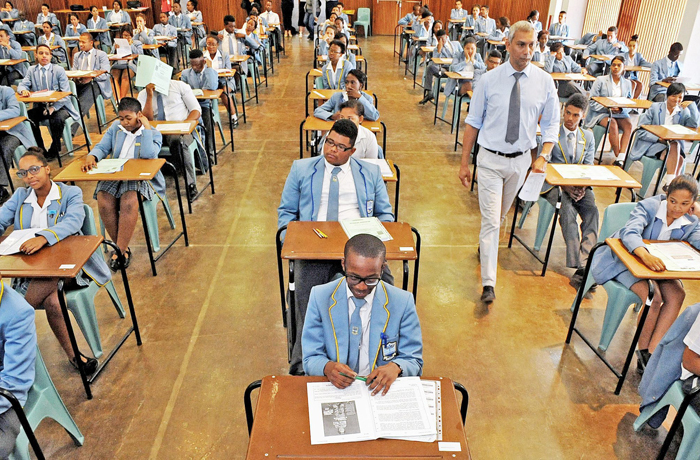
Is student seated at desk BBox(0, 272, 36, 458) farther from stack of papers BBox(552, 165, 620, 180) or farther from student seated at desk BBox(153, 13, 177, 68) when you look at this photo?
student seated at desk BBox(153, 13, 177, 68)

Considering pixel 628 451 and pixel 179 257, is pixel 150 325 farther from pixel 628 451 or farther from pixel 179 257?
pixel 628 451

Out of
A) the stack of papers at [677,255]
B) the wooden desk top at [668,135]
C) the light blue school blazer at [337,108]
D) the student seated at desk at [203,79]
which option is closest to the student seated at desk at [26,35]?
the student seated at desk at [203,79]

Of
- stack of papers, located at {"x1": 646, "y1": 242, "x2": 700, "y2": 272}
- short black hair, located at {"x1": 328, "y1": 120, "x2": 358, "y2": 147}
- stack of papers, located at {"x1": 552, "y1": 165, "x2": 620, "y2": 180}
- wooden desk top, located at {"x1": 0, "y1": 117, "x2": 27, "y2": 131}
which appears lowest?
stack of papers, located at {"x1": 646, "y1": 242, "x2": 700, "y2": 272}

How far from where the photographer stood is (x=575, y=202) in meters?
4.14

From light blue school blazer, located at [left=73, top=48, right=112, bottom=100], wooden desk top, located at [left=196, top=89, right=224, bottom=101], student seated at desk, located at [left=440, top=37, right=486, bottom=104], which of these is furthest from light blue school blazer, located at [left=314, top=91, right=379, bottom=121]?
light blue school blazer, located at [left=73, top=48, right=112, bottom=100]

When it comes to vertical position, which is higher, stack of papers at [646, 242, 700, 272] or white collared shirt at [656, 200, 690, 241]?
white collared shirt at [656, 200, 690, 241]

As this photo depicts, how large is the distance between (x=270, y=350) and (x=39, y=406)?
4.34 feet

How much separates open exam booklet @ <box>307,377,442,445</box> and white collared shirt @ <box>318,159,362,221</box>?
149 cm

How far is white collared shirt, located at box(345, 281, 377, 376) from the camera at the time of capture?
1972 millimetres

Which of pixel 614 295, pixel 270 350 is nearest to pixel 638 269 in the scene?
pixel 614 295

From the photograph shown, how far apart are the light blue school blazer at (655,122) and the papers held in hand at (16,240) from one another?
5780 millimetres

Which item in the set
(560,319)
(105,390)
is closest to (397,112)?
(560,319)

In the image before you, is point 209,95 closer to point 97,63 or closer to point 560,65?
point 97,63

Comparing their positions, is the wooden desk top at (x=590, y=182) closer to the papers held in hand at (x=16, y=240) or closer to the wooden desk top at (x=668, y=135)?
the wooden desk top at (x=668, y=135)
